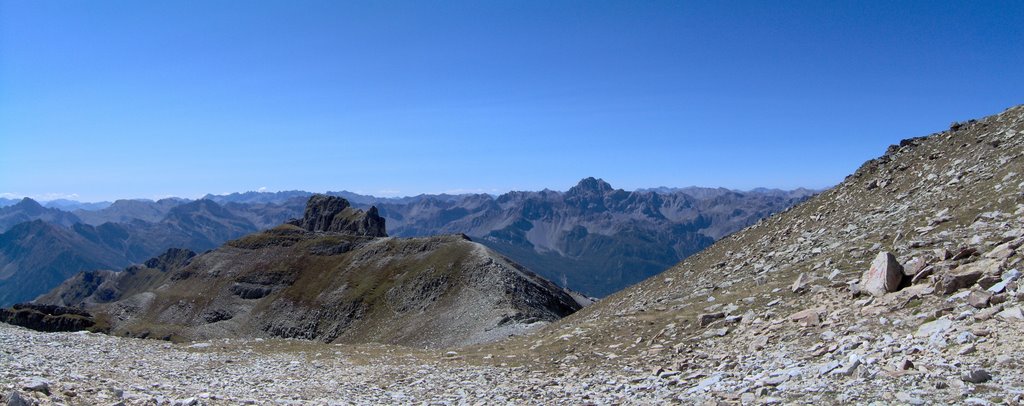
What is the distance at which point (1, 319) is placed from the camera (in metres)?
180

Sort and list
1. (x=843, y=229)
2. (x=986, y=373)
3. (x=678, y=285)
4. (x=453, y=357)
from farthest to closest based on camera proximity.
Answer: (x=678, y=285) < (x=843, y=229) < (x=453, y=357) < (x=986, y=373)

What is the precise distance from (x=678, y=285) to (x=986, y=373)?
85.1ft

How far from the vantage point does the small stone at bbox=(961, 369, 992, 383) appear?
11.9 meters

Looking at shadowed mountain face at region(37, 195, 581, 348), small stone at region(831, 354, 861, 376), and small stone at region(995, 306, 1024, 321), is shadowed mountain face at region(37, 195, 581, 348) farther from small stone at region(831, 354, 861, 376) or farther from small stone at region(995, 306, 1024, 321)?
small stone at region(995, 306, 1024, 321)

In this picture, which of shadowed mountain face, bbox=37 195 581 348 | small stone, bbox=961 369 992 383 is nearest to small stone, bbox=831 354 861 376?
small stone, bbox=961 369 992 383

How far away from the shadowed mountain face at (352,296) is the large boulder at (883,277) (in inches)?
2289

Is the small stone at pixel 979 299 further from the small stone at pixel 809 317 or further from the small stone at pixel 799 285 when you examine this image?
the small stone at pixel 799 285

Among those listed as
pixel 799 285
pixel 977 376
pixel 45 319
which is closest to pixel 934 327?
pixel 977 376

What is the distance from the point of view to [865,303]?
18.8 m

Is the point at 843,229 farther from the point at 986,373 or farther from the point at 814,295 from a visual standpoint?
the point at 986,373

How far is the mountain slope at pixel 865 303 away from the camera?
44.8 feet

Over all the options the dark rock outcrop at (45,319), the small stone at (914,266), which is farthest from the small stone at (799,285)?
the dark rock outcrop at (45,319)

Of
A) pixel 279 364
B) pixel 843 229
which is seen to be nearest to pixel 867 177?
pixel 843 229

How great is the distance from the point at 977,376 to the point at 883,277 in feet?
25.5
